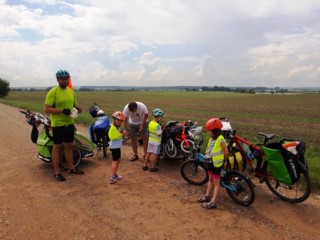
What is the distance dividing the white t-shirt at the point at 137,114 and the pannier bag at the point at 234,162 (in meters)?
2.64

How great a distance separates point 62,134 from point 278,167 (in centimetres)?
437

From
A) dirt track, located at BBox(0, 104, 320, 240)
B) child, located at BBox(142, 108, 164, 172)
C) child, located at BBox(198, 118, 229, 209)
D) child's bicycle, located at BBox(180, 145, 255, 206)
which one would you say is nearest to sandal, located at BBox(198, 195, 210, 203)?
child, located at BBox(198, 118, 229, 209)

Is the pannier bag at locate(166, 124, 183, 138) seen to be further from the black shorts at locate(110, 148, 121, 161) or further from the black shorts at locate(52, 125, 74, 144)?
the black shorts at locate(52, 125, 74, 144)

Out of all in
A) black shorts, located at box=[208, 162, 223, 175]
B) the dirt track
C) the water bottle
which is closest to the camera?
the dirt track

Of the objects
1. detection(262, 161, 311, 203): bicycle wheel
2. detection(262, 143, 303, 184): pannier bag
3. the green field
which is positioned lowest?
the green field

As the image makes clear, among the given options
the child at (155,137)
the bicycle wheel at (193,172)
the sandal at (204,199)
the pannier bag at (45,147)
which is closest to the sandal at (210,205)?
the sandal at (204,199)

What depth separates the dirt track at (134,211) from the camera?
403 cm

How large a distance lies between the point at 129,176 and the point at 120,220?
6.67ft

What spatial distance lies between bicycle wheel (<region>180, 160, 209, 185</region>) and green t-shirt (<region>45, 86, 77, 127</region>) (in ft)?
8.93

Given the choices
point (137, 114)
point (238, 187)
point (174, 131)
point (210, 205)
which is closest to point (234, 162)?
point (238, 187)

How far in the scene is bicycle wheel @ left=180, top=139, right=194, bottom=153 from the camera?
6.67 m

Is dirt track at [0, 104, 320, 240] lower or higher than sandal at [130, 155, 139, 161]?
lower

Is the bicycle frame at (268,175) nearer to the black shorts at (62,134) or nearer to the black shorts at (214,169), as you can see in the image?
the black shorts at (214,169)

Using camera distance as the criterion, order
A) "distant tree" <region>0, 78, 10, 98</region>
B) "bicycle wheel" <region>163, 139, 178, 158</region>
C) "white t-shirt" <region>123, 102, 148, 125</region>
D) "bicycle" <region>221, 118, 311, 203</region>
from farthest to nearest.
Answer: "distant tree" <region>0, 78, 10, 98</region> < "white t-shirt" <region>123, 102, 148, 125</region> < "bicycle wheel" <region>163, 139, 178, 158</region> < "bicycle" <region>221, 118, 311, 203</region>
